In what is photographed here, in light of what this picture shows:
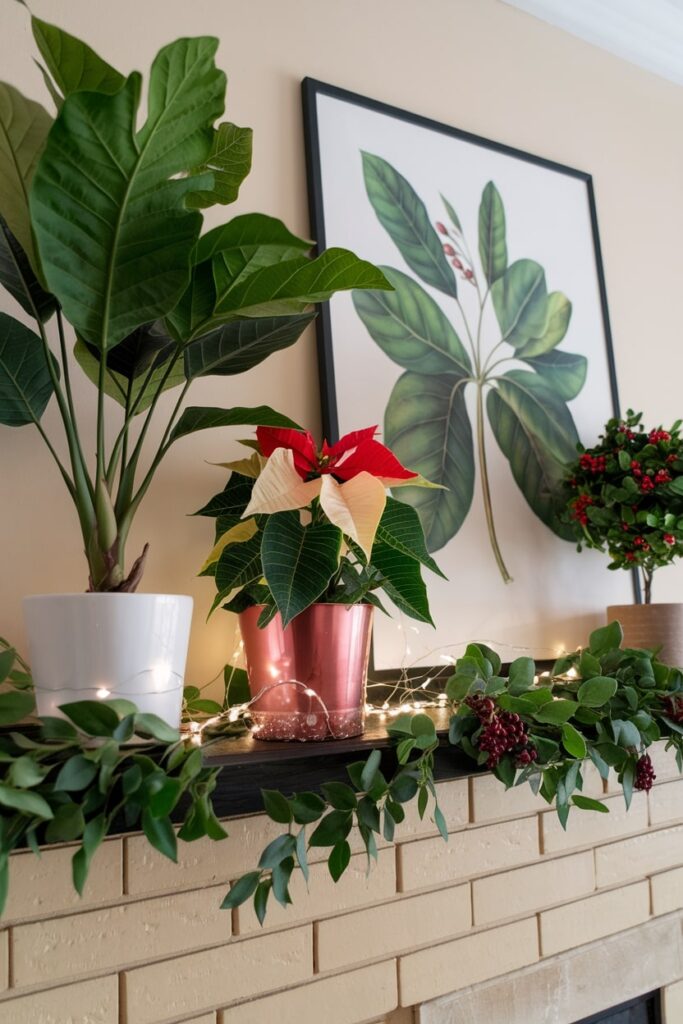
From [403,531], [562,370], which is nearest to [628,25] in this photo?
[562,370]

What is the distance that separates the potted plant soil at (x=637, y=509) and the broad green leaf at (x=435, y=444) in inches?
7.7

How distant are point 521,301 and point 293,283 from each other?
0.80 metres

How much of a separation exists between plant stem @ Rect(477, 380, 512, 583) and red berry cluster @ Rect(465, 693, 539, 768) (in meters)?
0.46

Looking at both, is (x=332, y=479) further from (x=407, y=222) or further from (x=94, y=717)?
(x=407, y=222)

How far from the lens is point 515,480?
1.53m

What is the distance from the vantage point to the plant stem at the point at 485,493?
1.47 m

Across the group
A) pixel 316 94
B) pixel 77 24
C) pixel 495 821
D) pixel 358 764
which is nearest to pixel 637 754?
pixel 495 821

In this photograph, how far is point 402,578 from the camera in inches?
39.6

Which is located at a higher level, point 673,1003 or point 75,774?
point 75,774

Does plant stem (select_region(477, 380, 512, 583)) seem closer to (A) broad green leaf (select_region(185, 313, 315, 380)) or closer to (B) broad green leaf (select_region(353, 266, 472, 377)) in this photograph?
(B) broad green leaf (select_region(353, 266, 472, 377))

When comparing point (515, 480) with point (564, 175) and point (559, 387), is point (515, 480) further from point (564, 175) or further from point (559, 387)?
point (564, 175)

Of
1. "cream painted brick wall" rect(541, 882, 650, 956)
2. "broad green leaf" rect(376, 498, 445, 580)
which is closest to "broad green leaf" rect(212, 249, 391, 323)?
"broad green leaf" rect(376, 498, 445, 580)

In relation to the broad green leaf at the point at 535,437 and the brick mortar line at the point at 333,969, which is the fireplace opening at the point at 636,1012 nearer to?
the brick mortar line at the point at 333,969

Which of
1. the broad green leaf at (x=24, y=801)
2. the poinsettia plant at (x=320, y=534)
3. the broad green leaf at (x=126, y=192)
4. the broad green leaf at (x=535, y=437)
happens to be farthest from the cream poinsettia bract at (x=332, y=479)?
the broad green leaf at (x=535, y=437)
